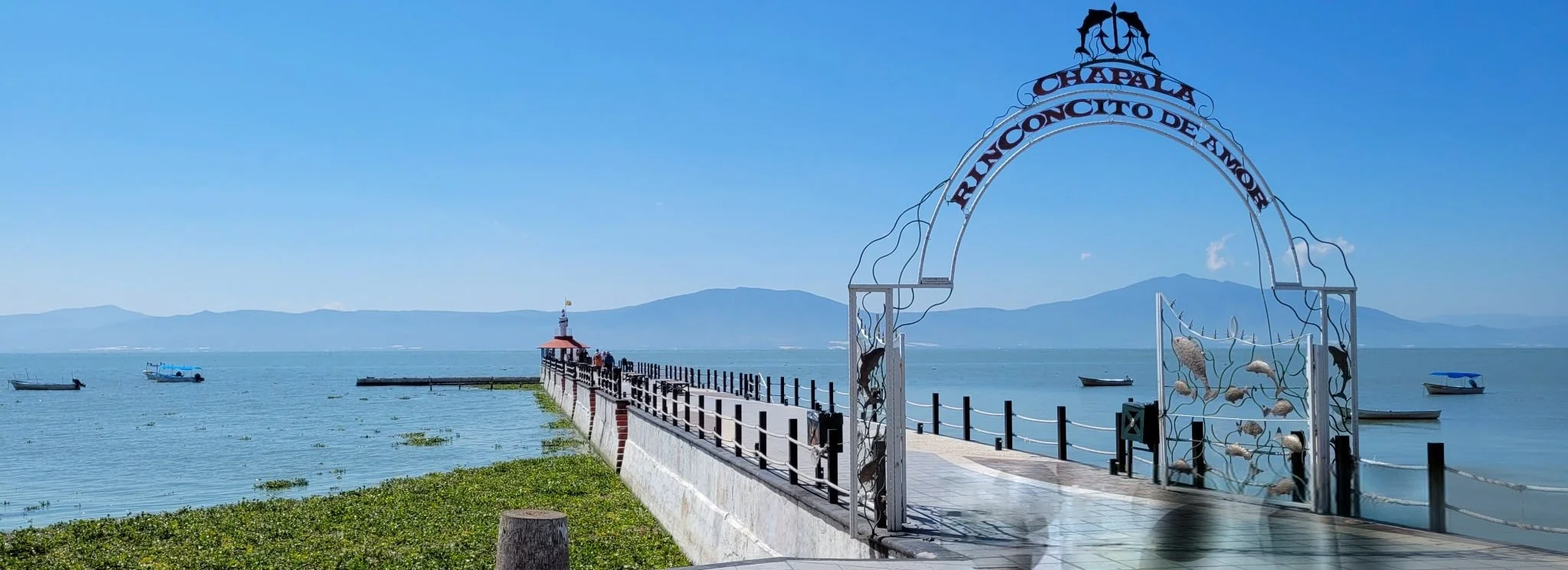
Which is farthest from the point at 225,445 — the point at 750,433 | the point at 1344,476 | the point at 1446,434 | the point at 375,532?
the point at 1446,434

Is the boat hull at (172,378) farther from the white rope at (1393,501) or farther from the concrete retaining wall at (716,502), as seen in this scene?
the white rope at (1393,501)

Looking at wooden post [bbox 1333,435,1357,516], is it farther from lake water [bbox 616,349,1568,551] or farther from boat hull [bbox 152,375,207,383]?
boat hull [bbox 152,375,207,383]

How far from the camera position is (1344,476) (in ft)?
36.1

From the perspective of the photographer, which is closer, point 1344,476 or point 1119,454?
point 1344,476

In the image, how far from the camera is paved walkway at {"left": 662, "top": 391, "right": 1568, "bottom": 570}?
8656mm

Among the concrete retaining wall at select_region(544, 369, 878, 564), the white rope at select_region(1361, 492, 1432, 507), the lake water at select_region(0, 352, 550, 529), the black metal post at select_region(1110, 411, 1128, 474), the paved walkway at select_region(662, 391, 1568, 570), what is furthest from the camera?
the lake water at select_region(0, 352, 550, 529)

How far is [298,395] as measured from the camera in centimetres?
10119

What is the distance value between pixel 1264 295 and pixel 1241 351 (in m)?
0.65

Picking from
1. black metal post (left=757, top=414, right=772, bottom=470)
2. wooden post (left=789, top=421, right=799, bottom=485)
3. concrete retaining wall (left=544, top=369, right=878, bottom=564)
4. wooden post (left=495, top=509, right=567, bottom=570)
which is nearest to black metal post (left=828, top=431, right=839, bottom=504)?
concrete retaining wall (left=544, top=369, right=878, bottom=564)

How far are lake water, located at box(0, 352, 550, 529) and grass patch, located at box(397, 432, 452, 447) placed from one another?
1.88 feet

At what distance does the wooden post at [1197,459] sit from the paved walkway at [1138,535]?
45 centimetres

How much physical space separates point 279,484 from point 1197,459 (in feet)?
89.3

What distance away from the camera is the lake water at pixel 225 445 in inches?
1272

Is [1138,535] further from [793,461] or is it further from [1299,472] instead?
[793,461]
